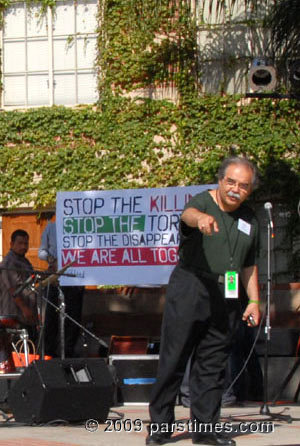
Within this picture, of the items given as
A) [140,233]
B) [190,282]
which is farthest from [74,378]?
[140,233]

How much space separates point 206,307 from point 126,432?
133cm

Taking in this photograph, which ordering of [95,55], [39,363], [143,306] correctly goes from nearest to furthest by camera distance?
[39,363]
[143,306]
[95,55]

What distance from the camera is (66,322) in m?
11.6

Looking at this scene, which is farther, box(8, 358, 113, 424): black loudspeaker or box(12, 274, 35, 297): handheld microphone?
box(12, 274, 35, 297): handheld microphone

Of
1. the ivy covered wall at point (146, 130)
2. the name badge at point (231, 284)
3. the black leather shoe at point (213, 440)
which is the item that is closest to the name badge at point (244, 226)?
the name badge at point (231, 284)

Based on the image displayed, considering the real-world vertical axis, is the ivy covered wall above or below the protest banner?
above

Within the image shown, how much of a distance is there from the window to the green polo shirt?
9.54 meters

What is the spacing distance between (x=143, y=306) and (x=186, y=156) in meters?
3.35

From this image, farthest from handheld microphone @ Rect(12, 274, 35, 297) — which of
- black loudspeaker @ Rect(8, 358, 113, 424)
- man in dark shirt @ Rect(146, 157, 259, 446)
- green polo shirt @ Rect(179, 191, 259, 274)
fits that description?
green polo shirt @ Rect(179, 191, 259, 274)

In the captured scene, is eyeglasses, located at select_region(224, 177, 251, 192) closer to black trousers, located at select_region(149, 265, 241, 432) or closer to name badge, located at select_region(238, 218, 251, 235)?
name badge, located at select_region(238, 218, 251, 235)

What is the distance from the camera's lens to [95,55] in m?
15.6

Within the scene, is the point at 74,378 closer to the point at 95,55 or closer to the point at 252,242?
the point at 252,242

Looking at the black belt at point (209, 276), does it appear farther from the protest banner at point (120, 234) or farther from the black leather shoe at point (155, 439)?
the protest banner at point (120, 234)

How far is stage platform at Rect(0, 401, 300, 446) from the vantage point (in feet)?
21.0
